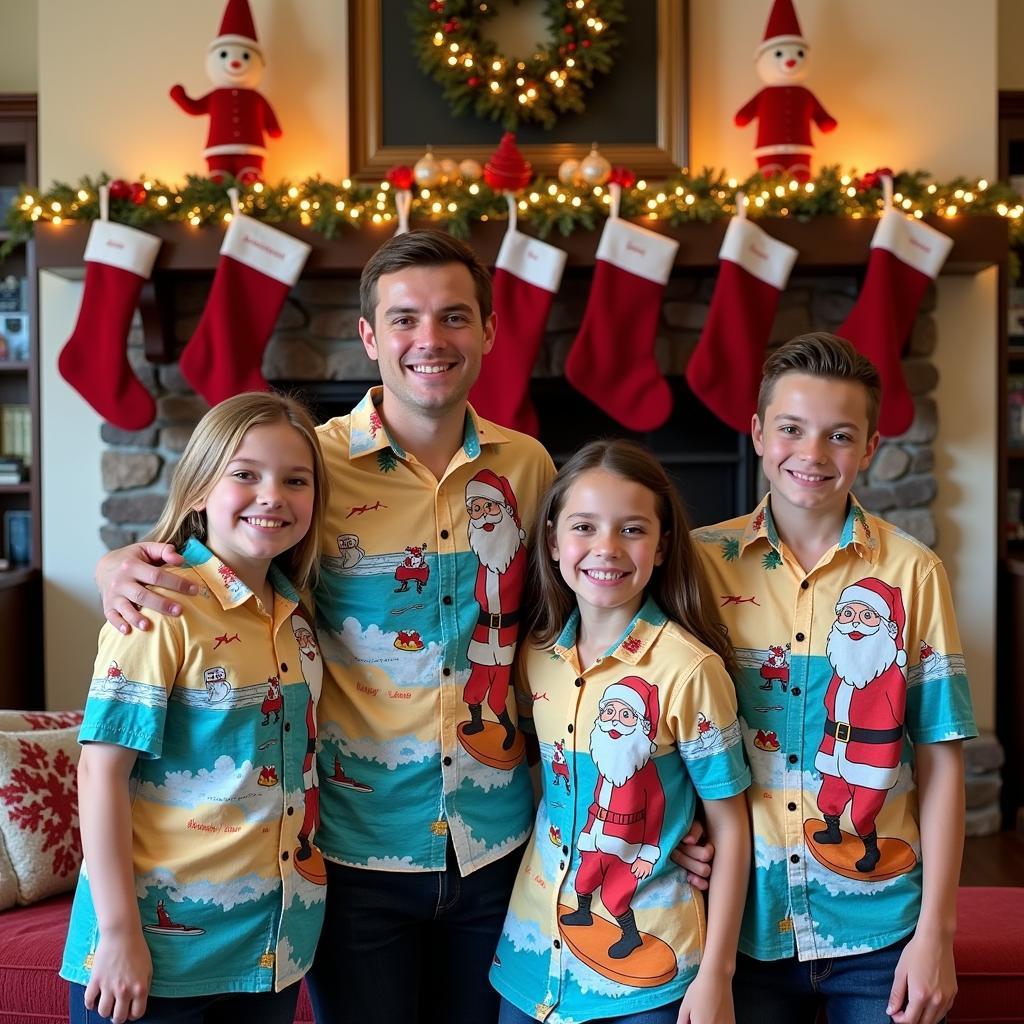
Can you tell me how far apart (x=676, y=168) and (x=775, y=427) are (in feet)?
7.59

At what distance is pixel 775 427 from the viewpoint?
142 centimetres

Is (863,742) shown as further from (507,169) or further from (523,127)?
(523,127)

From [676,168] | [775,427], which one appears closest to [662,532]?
[775,427]

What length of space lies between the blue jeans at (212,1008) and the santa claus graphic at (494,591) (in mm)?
422

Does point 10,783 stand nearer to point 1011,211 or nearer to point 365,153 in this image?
point 365,153

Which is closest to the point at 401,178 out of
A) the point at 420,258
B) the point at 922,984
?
the point at 420,258

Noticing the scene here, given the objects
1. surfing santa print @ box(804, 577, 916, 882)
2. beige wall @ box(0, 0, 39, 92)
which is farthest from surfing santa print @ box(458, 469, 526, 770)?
beige wall @ box(0, 0, 39, 92)

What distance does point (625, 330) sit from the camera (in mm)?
3250

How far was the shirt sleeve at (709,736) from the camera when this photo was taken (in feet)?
4.34

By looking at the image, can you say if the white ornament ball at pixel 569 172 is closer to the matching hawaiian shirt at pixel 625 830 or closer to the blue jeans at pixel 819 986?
the matching hawaiian shirt at pixel 625 830

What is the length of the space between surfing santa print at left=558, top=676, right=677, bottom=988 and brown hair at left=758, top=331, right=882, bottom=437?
18.8 inches

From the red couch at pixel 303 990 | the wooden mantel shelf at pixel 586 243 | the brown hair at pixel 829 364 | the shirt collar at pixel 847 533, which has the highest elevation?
the wooden mantel shelf at pixel 586 243

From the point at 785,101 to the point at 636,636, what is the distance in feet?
8.22

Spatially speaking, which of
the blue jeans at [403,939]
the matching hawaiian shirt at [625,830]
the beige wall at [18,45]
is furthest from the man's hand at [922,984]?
the beige wall at [18,45]
